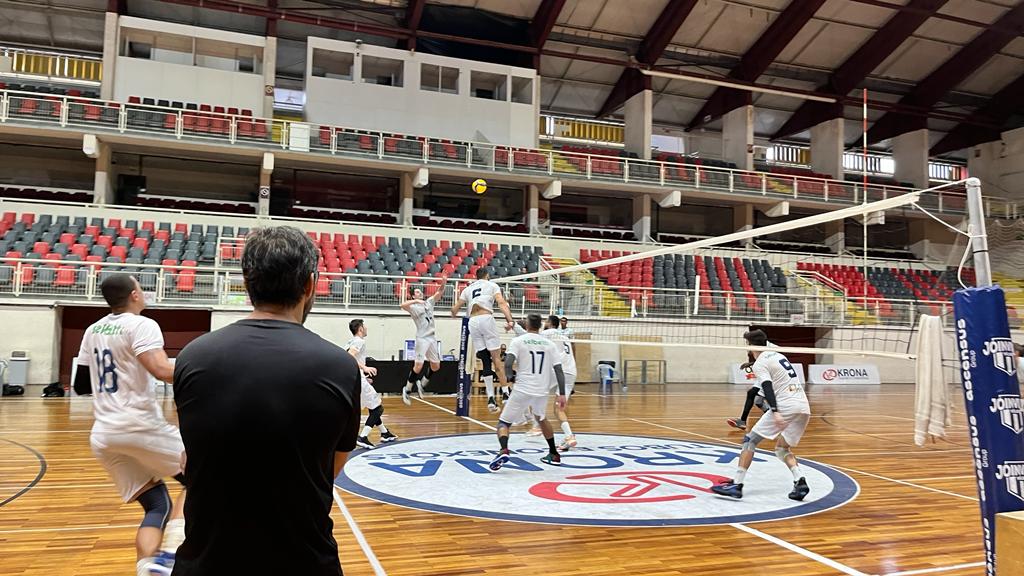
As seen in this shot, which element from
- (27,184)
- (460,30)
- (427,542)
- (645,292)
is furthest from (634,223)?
(427,542)

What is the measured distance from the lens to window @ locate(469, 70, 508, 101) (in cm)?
2416

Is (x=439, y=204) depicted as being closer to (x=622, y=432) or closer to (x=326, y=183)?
(x=326, y=183)

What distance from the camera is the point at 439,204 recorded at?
995 inches

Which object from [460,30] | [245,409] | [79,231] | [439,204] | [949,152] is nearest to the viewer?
[245,409]

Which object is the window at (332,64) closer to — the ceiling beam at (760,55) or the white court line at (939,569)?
the ceiling beam at (760,55)

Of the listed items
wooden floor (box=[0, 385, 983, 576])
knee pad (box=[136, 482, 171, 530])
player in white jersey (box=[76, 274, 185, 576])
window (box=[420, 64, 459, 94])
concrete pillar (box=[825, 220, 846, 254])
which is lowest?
wooden floor (box=[0, 385, 983, 576])

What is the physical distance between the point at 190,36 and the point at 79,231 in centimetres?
710

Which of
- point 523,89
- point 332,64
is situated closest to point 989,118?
point 523,89

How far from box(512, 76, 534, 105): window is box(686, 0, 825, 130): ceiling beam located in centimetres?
838

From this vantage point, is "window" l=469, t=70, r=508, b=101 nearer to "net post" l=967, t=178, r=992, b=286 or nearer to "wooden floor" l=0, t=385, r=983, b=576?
"wooden floor" l=0, t=385, r=983, b=576

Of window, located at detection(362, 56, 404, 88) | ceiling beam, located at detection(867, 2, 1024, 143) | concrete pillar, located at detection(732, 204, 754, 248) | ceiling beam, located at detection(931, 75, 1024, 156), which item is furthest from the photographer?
ceiling beam, located at detection(931, 75, 1024, 156)

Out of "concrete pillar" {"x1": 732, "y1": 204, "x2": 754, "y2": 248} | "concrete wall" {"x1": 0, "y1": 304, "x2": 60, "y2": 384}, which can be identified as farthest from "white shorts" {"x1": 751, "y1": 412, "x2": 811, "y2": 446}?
"concrete pillar" {"x1": 732, "y1": 204, "x2": 754, "y2": 248}

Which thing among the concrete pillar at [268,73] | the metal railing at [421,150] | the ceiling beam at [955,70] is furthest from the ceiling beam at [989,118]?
the concrete pillar at [268,73]

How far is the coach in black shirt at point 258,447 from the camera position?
5.48ft
